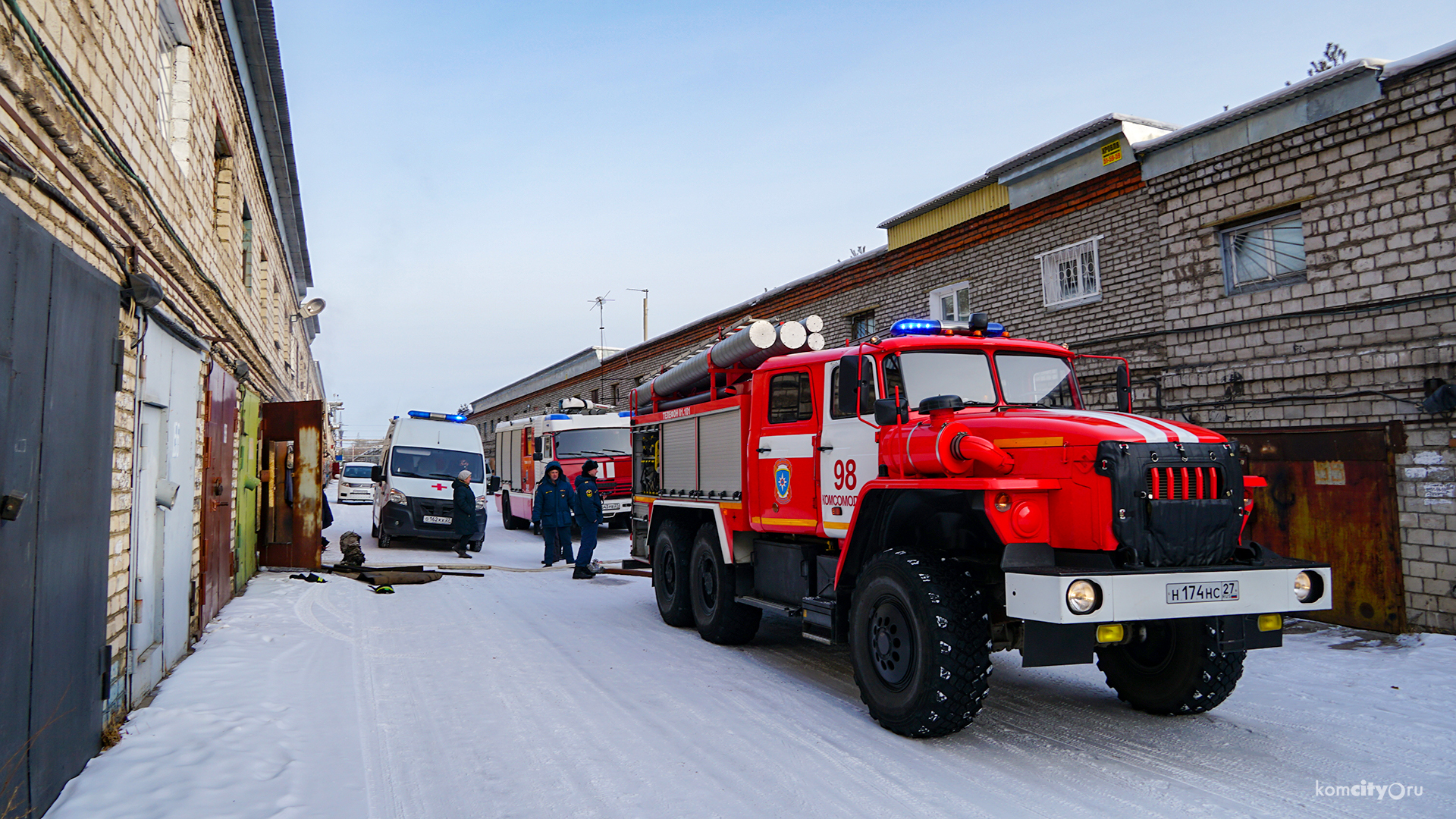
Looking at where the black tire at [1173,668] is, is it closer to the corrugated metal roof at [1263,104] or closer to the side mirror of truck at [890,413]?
the side mirror of truck at [890,413]

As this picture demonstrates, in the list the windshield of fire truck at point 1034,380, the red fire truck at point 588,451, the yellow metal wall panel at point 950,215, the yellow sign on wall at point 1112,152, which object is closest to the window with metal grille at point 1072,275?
Result: the yellow sign on wall at point 1112,152

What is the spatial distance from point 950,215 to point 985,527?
9308 mm

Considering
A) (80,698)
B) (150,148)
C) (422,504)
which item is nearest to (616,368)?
(422,504)

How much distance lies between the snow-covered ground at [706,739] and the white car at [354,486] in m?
21.4

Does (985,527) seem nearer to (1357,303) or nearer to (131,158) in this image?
(1357,303)

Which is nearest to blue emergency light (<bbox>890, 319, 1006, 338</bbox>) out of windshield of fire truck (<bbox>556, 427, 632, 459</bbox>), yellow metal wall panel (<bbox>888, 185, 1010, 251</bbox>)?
yellow metal wall panel (<bbox>888, 185, 1010, 251</bbox>)

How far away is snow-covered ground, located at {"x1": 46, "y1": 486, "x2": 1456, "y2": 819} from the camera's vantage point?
4027 millimetres

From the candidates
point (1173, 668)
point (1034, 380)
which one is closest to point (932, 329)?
point (1034, 380)

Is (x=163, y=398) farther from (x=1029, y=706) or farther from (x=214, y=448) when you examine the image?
(x=1029, y=706)

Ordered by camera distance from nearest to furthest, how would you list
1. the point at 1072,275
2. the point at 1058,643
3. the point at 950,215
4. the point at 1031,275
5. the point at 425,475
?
the point at 1058,643 → the point at 1072,275 → the point at 1031,275 → the point at 950,215 → the point at 425,475

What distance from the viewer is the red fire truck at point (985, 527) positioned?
180 inches

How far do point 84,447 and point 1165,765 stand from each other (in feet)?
18.1

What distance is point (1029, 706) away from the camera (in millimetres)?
5688

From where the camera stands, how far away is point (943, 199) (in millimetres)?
13680
